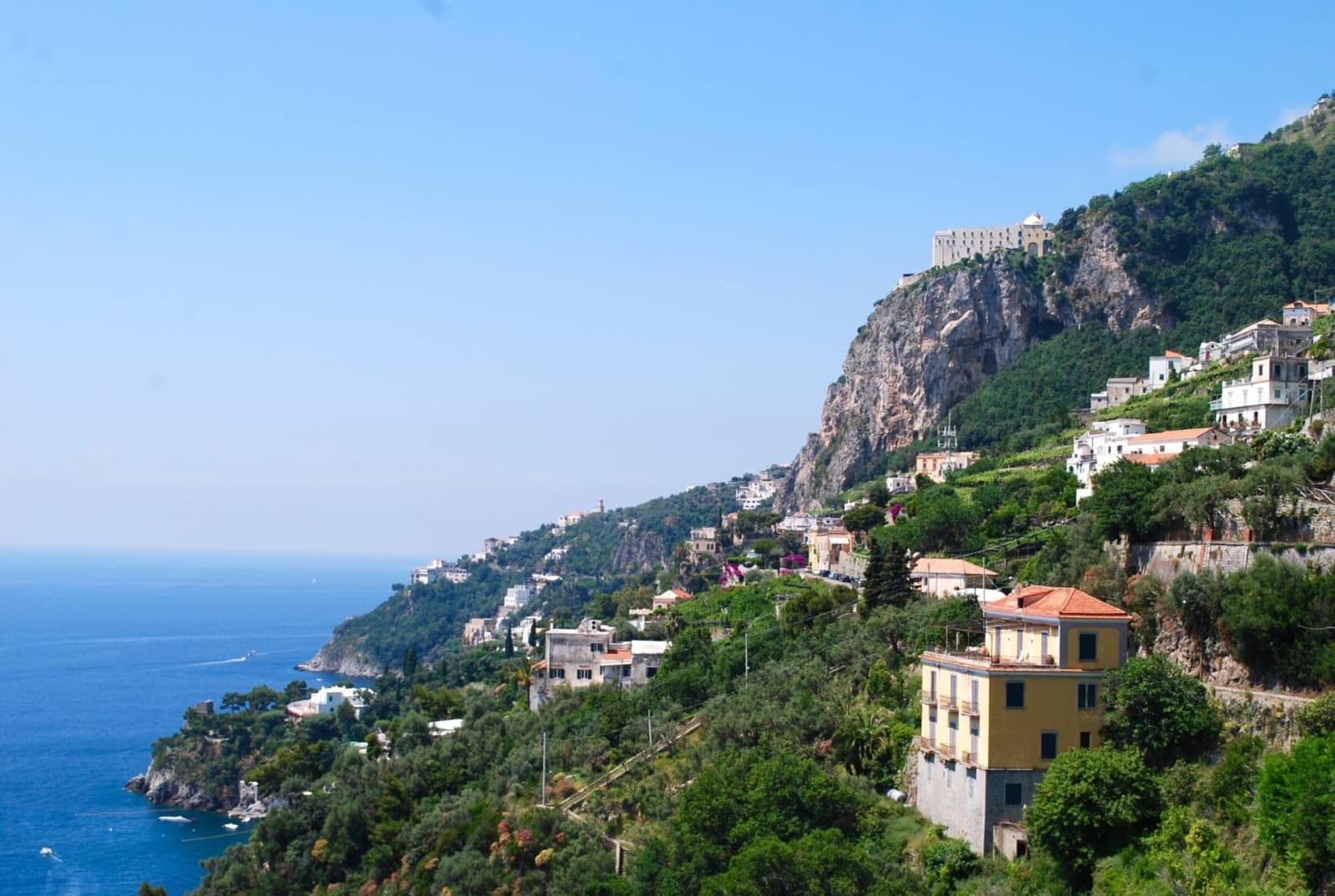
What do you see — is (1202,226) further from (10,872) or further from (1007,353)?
(10,872)

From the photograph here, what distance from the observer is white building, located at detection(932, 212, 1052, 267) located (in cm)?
10381

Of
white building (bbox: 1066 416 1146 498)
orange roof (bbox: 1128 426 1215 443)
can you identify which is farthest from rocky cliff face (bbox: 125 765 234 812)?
orange roof (bbox: 1128 426 1215 443)

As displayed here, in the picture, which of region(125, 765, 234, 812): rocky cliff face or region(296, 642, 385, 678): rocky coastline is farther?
region(296, 642, 385, 678): rocky coastline

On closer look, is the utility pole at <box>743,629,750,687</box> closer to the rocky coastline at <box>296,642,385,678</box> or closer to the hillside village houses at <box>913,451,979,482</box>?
the hillside village houses at <box>913,451,979,482</box>

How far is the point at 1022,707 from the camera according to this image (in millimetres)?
21688

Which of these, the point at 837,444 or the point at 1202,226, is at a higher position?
the point at 1202,226

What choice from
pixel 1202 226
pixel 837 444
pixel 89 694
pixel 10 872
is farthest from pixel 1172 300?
pixel 89 694

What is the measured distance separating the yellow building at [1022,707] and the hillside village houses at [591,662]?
25005 millimetres

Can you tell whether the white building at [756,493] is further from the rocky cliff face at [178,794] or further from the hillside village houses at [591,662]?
the hillside village houses at [591,662]

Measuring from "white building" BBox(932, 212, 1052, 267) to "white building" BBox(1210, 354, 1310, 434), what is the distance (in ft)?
200

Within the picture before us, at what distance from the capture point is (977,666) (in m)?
21.9

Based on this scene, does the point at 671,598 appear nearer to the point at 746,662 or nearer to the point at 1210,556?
the point at 746,662

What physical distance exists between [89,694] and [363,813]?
70.5 meters

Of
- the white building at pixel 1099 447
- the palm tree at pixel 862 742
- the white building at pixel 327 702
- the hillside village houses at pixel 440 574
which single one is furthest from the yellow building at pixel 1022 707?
the hillside village houses at pixel 440 574
